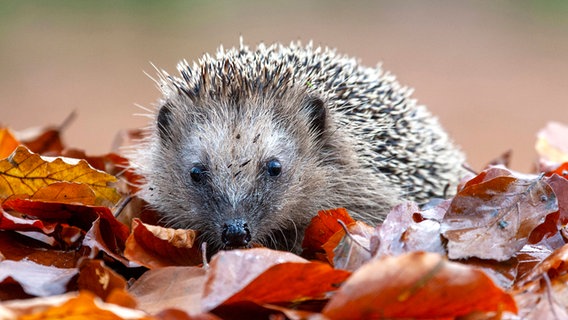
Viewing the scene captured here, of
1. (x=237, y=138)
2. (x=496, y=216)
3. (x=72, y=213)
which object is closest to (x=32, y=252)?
(x=72, y=213)

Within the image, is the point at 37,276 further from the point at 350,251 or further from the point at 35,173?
the point at 350,251

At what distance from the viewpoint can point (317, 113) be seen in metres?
3.30

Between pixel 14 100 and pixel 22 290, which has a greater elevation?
pixel 22 290

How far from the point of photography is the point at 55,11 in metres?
13.2

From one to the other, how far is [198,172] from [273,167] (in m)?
0.27

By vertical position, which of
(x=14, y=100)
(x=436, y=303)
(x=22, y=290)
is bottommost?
(x=14, y=100)

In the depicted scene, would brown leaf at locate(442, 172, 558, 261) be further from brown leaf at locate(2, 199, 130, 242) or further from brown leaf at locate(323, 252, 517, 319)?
brown leaf at locate(2, 199, 130, 242)

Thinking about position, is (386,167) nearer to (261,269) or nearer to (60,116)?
(261,269)

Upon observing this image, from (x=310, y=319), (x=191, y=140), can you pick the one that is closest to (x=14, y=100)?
(x=191, y=140)

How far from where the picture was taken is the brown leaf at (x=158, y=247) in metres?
2.43

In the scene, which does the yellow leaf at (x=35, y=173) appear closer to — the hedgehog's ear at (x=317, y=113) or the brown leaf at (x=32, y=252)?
the brown leaf at (x=32, y=252)

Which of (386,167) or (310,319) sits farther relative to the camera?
(386,167)

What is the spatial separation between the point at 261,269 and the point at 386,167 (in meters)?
1.45

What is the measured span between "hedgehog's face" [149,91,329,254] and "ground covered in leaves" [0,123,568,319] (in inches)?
8.0
